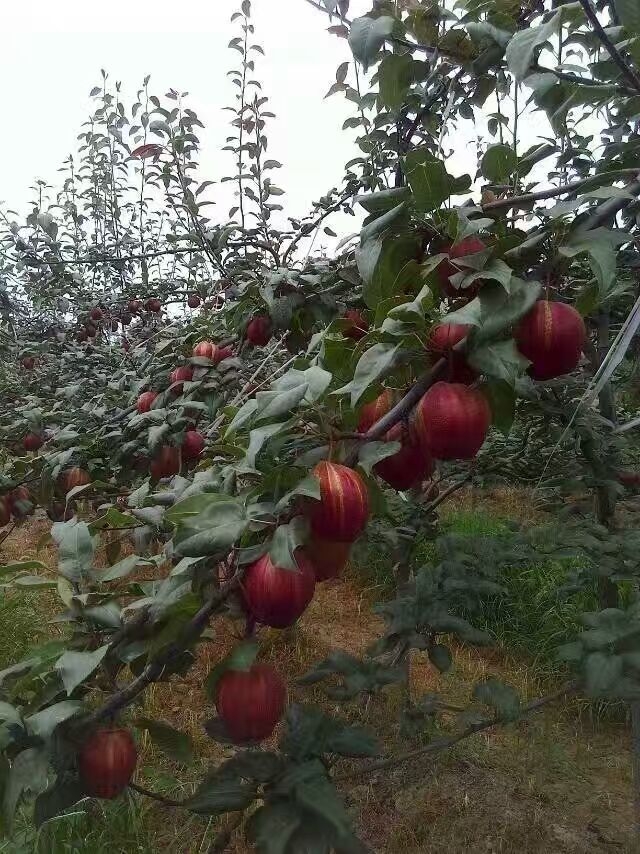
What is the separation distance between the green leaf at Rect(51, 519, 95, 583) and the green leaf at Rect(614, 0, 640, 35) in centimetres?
77

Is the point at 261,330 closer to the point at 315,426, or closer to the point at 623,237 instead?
the point at 315,426

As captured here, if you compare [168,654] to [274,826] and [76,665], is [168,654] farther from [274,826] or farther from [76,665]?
[274,826]

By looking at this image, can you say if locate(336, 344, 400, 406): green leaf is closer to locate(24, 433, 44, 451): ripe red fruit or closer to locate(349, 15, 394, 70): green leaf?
locate(349, 15, 394, 70): green leaf

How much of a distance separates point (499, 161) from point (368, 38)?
21 cm

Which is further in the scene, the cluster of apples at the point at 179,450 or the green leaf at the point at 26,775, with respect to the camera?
the cluster of apples at the point at 179,450

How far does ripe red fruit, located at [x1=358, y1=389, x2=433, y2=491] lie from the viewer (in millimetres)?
716

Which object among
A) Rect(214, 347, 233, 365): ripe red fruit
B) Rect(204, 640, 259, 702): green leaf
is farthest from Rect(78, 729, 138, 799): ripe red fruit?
Rect(214, 347, 233, 365): ripe red fruit

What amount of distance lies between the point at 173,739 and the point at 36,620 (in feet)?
6.63

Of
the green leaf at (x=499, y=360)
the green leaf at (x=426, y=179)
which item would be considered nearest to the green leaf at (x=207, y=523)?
the green leaf at (x=499, y=360)

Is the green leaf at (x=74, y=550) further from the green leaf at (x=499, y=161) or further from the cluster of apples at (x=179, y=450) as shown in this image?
the green leaf at (x=499, y=161)

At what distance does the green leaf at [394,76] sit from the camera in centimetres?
82

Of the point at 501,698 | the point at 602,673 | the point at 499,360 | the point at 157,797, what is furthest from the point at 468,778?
the point at 499,360

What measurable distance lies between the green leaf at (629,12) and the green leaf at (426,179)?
214mm

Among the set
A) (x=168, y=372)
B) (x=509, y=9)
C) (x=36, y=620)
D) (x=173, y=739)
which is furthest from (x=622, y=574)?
(x=36, y=620)
